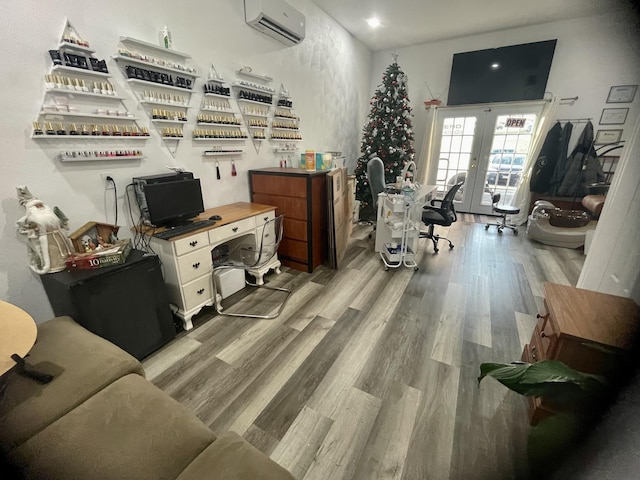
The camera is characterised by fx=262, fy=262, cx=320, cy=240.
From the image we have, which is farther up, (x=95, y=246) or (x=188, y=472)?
(x=95, y=246)

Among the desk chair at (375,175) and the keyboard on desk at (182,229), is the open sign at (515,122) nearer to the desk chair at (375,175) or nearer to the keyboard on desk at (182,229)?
the desk chair at (375,175)

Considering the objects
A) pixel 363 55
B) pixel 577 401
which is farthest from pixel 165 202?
pixel 363 55

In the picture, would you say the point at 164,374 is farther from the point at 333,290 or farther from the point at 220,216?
the point at 333,290

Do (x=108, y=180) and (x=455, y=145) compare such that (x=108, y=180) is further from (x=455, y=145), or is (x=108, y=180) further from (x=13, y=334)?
(x=455, y=145)

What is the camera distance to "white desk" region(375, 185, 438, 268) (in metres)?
2.88

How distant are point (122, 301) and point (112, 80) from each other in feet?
4.95

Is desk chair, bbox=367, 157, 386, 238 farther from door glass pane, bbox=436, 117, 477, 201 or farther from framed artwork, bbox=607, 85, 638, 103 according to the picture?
framed artwork, bbox=607, 85, 638, 103

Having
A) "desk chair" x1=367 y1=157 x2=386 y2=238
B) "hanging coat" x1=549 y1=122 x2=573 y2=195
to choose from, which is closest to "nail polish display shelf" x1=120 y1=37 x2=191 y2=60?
"desk chair" x1=367 y1=157 x2=386 y2=238

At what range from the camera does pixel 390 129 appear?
4.62 metres

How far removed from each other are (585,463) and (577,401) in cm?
15

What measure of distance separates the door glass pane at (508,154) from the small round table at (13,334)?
6.18 meters

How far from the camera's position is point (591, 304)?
4.33 feet

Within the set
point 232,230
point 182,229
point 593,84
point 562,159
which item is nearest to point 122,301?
point 182,229

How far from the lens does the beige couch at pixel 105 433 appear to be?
2.63ft
